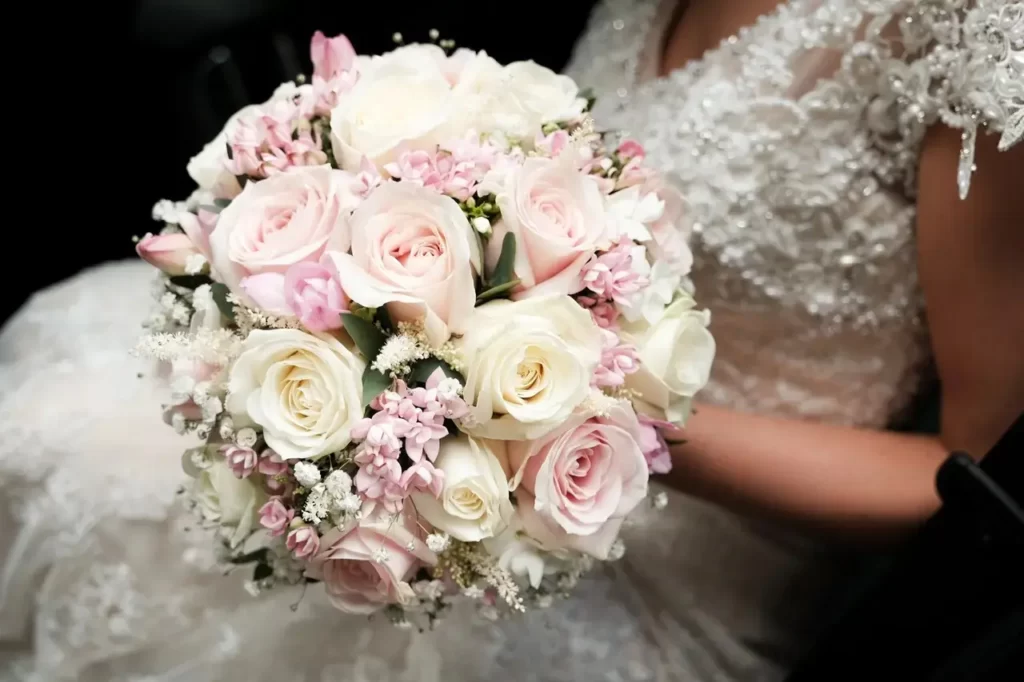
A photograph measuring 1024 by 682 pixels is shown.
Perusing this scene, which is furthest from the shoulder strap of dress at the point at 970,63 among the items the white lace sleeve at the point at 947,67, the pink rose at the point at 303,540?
the pink rose at the point at 303,540

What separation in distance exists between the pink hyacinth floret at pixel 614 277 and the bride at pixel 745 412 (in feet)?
0.78

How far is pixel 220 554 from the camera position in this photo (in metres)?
0.70

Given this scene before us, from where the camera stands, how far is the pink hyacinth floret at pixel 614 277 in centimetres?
57

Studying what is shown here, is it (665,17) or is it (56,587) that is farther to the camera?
(665,17)

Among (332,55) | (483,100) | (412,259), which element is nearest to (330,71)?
(332,55)

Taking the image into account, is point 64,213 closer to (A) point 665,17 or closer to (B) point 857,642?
(A) point 665,17

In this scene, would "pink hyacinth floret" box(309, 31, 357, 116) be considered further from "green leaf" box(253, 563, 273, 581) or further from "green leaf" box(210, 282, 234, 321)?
"green leaf" box(253, 563, 273, 581)

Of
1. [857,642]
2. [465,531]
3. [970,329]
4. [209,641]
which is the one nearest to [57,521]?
[209,641]

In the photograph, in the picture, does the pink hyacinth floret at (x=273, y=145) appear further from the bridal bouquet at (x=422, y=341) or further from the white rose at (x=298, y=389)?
the white rose at (x=298, y=389)

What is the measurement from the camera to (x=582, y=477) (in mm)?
570

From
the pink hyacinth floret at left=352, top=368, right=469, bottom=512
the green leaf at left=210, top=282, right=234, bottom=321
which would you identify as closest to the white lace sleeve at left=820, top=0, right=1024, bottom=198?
the pink hyacinth floret at left=352, top=368, right=469, bottom=512

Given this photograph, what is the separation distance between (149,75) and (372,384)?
4.54ft

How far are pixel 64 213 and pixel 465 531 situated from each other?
151cm

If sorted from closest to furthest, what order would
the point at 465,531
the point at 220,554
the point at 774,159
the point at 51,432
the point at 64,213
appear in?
the point at 465,531 → the point at 220,554 → the point at 774,159 → the point at 51,432 → the point at 64,213
